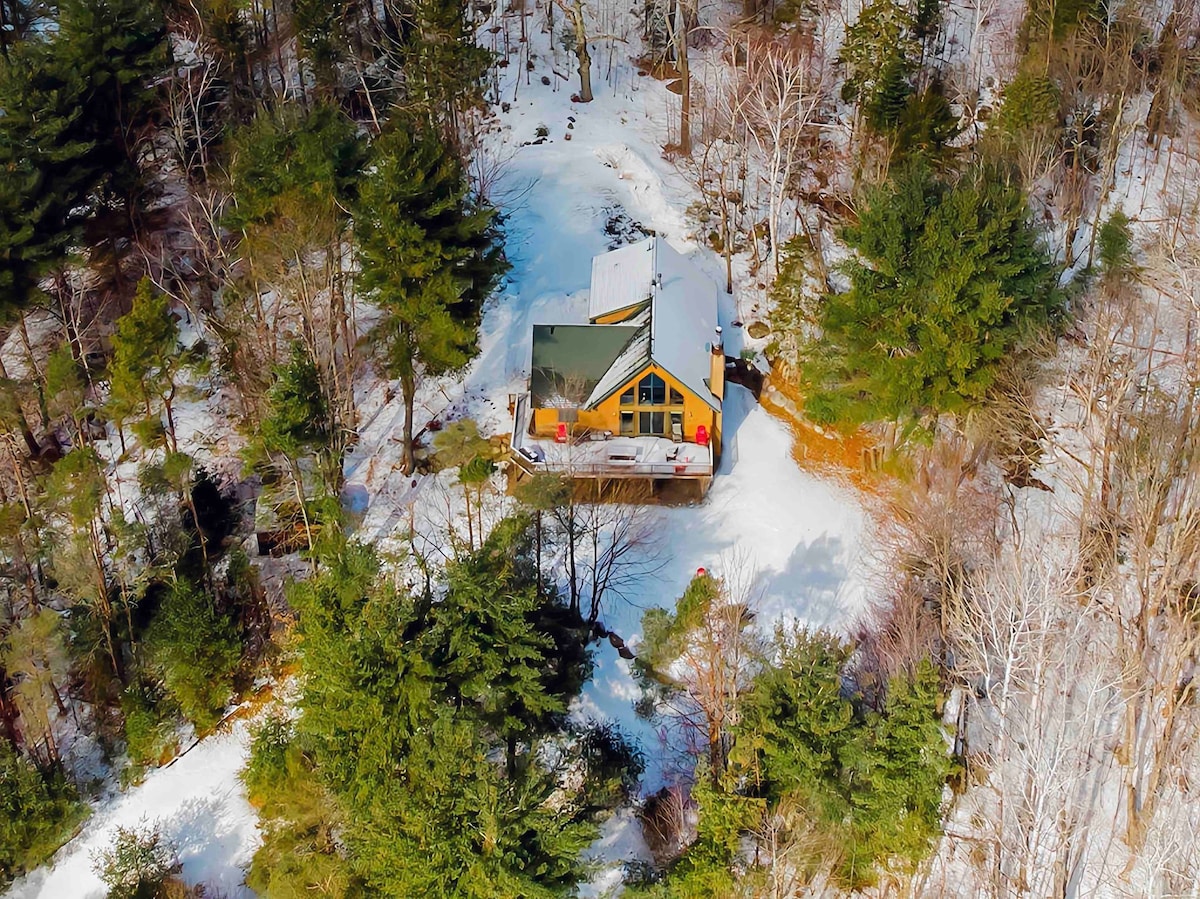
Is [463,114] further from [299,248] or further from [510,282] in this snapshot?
[299,248]

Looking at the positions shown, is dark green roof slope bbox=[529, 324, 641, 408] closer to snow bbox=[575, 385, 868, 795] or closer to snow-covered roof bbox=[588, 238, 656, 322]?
snow-covered roof bbox=[588, 238, 656, 322]

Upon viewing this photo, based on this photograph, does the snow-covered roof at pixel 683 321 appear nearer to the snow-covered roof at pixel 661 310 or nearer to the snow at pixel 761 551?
the snow-covered roof at pixel 661 310

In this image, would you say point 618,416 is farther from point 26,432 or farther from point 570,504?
point 26,432

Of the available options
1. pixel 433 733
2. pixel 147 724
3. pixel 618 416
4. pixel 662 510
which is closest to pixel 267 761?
pixel 147 724

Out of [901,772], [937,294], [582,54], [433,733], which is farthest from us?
[582,54]

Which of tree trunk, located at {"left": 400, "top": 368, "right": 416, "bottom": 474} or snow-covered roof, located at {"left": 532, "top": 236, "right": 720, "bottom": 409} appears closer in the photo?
tree trunk, located at {"left": 400, "top": 368, "right": 416, "bottom": 474}

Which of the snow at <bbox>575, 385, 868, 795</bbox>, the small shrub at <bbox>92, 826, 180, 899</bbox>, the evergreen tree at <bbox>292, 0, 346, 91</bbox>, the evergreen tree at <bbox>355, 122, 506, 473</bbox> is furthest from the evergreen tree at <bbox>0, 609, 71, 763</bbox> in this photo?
the evergreen tree at <bbox>292, 0, 346, 91</bbox>

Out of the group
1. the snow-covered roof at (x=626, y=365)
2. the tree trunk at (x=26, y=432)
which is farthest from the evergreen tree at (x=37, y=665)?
the snow-covered roof at (x=626, y=365)

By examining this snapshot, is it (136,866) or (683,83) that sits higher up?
(683,83)
